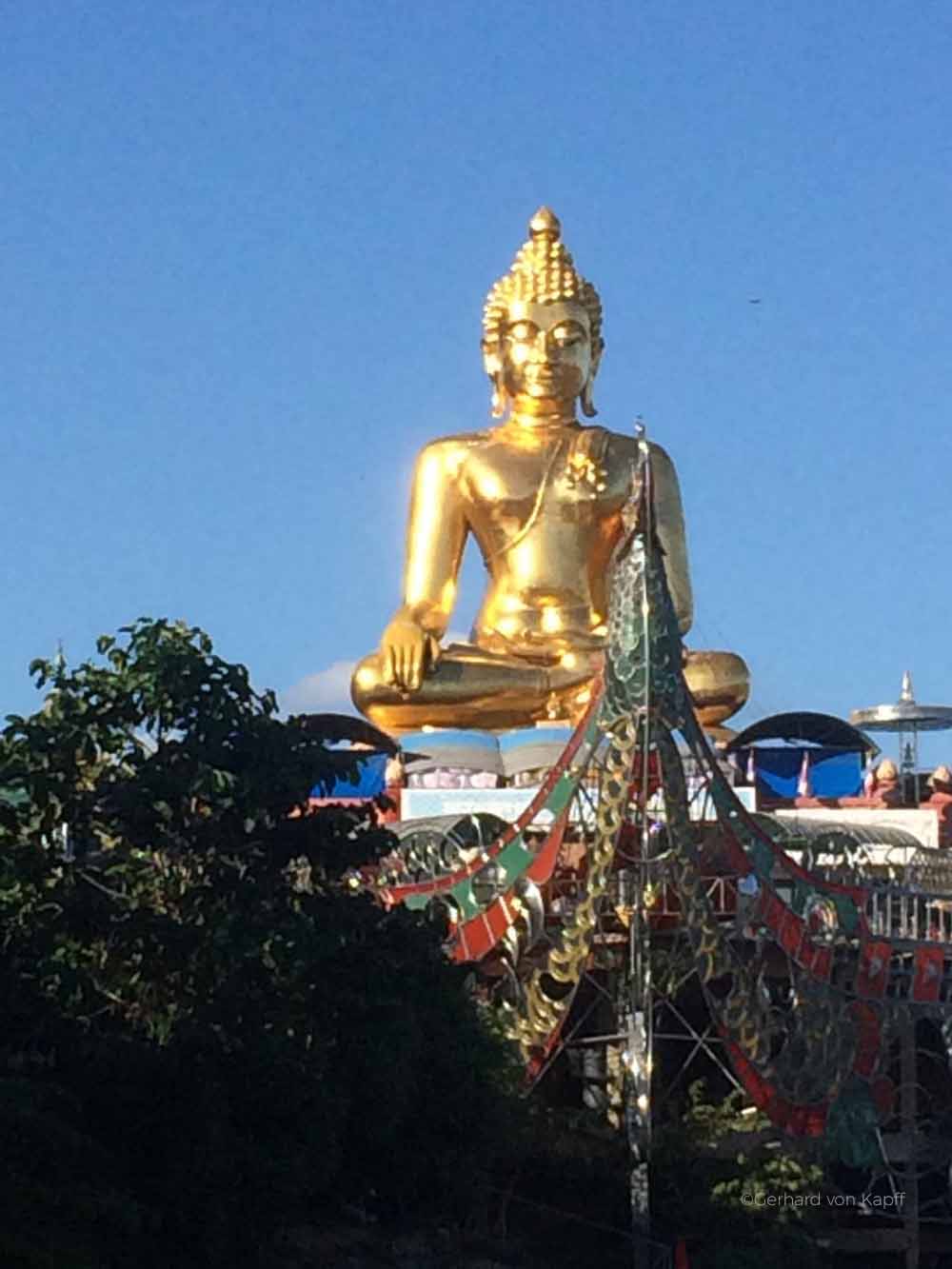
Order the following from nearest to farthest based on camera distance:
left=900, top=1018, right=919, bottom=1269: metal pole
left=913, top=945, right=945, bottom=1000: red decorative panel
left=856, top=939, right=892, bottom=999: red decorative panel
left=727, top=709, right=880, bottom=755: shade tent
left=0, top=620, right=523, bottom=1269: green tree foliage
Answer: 1. left=0, top=620, right=523, bottom=1269: green tree foliage
2. left=856, top=939, right=892, bottom=999: red decorative panel
3. left=900, top=1018, right=919, bottom=1269: metal pole
4. left=913, top=945, right=945, bottom=1000: red decorative panel
5. left=727, top=709, right=880, bottom=755: shade tent

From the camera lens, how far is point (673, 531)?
26047 millimetres

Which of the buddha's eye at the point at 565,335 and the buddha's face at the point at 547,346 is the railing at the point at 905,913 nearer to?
the buddha's face at the point at 547,346

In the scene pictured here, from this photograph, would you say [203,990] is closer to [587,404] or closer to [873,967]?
[873,967]

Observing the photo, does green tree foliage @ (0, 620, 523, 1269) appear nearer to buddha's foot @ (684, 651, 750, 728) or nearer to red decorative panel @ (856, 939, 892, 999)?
red decorative panel @ (856, 939, 892, 999)

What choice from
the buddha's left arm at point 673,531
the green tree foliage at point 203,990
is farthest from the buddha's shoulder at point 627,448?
the green tree foliage at point 203,990

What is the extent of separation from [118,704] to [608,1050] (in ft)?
20.8

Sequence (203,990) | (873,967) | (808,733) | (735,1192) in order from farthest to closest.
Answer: (808,733), (873,967), (735,1192), (203,990)

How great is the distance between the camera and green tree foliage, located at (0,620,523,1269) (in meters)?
13.5

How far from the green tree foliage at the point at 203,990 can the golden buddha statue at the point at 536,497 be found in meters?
9.85

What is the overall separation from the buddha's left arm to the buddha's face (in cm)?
103

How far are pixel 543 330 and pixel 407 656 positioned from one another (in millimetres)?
3445

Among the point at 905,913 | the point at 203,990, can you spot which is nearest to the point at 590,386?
the point at 905,913

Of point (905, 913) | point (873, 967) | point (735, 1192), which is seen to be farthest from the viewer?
point (905, 913)

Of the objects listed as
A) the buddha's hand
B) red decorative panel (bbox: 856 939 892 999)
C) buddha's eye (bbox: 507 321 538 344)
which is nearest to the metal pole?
red decorative panel (bbox: 856 939 892 999)
